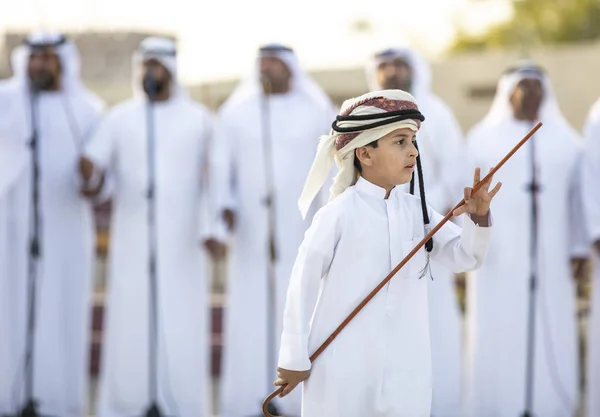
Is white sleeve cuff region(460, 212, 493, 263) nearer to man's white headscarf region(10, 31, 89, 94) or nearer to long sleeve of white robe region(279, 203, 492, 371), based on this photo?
long sleeve of white robe region(279, 203, 492, 371)

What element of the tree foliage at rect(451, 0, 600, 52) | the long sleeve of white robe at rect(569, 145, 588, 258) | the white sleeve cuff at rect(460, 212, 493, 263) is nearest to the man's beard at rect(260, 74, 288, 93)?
the long sleeve of white robe at rect(569, 145, 588, 258)

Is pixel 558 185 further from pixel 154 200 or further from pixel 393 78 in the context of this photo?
pixel 154 200

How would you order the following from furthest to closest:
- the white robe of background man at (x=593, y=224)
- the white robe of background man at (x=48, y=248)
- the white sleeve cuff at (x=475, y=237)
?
the white robe of background man at (x=48, y=248), the white robe of background man at (x=593, y=224), the white sleeve cuff at (x=475, y=237)

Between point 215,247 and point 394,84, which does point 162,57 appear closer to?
point 215,247

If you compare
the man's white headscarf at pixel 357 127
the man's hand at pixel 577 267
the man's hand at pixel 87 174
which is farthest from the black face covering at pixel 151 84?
the man's white headscarf at pixel 357 127

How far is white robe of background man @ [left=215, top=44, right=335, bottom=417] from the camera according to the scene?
8.16 m

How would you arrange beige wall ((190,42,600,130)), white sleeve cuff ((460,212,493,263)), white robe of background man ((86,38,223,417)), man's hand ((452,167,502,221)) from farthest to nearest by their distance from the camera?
beige wall ((190,42,600,130)) → white robe of background man ((86,38,223,417)) → white sleeve cuff ((460,212,493,263)) → man's hand ((452,167,502,221))

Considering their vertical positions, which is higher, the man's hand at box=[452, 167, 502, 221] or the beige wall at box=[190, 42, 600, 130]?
the beige wall at box=[190, 42, 600, 130]

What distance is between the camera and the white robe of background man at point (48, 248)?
803 cm

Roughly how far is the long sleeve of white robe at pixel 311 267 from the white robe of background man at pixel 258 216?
3.55 metres

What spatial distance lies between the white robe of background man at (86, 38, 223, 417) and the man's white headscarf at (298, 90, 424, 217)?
355 centimetres

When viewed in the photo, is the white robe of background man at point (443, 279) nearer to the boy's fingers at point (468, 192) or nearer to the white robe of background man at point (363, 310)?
the white robe of background man at point (363, 310)

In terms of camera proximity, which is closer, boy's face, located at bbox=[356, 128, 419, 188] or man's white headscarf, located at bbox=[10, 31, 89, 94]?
boy's face, located at bbox=[356, 128, 419, 188]

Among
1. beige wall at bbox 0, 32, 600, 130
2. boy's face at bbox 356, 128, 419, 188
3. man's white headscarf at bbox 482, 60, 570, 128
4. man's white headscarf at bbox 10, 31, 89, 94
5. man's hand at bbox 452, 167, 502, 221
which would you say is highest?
beige wall at bbox 0, 32, 600, 130
